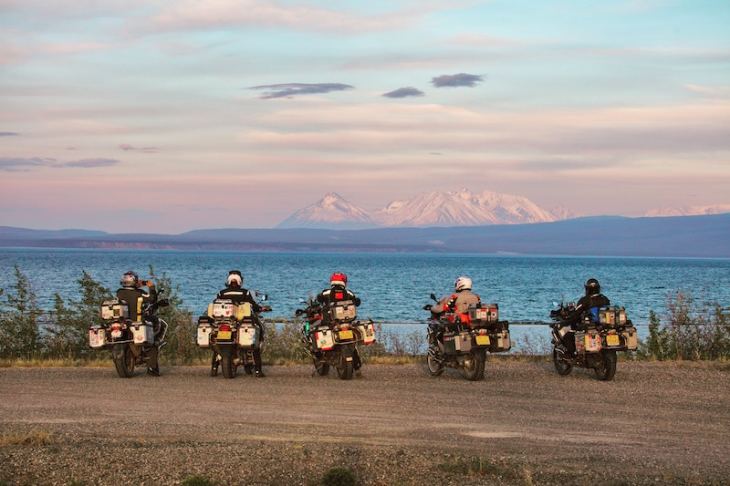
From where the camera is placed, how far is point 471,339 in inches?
782

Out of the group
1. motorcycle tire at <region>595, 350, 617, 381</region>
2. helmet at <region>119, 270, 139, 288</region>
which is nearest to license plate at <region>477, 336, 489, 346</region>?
motorcycle tire at <region>595, 350, 617, 381</region>

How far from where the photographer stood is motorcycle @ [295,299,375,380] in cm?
2020

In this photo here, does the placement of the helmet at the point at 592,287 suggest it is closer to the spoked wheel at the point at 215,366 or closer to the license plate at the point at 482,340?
the license plate at the point at 482,340

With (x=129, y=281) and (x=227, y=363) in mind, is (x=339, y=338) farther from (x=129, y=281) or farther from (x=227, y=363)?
(x=129, y=281)

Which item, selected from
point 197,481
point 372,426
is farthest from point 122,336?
point 197,481

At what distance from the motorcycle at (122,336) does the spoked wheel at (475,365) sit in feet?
19.0

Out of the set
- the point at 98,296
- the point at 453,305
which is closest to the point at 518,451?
the point at 453,305

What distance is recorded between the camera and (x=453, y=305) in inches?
814

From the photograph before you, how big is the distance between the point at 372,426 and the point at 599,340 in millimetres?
6488

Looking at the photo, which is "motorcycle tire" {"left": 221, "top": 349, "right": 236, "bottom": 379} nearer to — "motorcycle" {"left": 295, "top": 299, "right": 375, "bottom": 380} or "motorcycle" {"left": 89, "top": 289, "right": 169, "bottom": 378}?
"motorcycle" {"left": 89, "top": 289, "right": 169, "bottom": 378}

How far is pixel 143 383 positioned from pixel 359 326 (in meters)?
3.96

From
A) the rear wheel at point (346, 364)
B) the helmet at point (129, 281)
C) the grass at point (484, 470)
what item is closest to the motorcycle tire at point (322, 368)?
the rear wheel at point (346, 364)

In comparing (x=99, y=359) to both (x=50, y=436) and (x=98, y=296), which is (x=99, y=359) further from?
(x=50, y=436)

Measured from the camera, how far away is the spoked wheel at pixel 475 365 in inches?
784
